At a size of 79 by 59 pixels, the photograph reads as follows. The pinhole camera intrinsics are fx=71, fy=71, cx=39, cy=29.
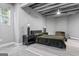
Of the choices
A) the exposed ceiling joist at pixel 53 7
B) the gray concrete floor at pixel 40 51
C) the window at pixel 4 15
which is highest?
the exposed ceiling joist at pixel 53 7

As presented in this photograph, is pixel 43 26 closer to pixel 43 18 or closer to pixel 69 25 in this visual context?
pixel 43 18

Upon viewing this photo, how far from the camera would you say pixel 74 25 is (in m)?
5.66

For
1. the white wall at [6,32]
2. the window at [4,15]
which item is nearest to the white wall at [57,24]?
the white wall at [6,32]

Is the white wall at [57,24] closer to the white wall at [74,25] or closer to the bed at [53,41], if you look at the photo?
the white wall at [74,25]

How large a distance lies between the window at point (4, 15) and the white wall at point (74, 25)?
4787mm

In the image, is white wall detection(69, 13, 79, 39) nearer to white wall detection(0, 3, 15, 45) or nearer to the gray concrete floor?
the gray concrete floor

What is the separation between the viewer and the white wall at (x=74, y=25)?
5404mm

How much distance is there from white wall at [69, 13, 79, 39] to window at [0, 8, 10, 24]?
15.7 feet

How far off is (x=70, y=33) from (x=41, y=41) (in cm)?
301

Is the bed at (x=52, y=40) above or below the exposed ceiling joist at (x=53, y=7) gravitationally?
below

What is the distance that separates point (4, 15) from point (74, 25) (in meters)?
5.02

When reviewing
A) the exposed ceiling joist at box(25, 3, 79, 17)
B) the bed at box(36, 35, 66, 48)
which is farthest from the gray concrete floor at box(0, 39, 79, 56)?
the exposed ceiling joist at box(25, 3, 79, 17)

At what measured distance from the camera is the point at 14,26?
14.0 feet

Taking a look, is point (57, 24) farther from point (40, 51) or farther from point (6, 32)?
point (6, 32)
